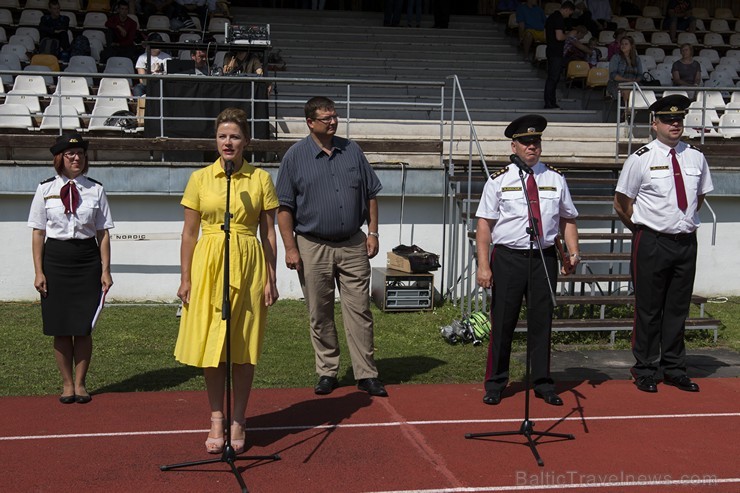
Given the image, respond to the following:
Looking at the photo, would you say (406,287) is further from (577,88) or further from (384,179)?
(577,88)

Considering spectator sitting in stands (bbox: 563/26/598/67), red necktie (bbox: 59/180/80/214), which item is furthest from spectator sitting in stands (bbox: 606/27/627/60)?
red necktie (bbox: 59/180/80/214)

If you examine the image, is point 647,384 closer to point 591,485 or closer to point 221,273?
point 591,485

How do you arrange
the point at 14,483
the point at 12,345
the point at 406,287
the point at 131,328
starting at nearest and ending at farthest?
the point at 14,483 → the point at 12,345 → the point at 131,328 → the point at 406,287

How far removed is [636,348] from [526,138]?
217cm

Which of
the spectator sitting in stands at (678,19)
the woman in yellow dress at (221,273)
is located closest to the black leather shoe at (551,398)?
the woman in yellow dress at (221,273)

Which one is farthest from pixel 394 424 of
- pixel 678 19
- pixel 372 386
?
pixel 678 19

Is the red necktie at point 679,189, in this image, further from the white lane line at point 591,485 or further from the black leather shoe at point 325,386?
the black leather shoe at point 325,386

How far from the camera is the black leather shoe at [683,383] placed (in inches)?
302

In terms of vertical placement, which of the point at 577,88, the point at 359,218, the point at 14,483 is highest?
the point at 577,88

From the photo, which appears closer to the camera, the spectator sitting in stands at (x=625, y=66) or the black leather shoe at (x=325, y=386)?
the black leather shoe at (x=325, y=386)

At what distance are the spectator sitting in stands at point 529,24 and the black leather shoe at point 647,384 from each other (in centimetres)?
1141

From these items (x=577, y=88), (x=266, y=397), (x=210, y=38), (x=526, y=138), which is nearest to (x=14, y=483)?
(x=266, y=397)

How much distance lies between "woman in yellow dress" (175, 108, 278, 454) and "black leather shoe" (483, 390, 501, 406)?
2059mm

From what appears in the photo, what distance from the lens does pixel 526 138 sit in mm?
6785
